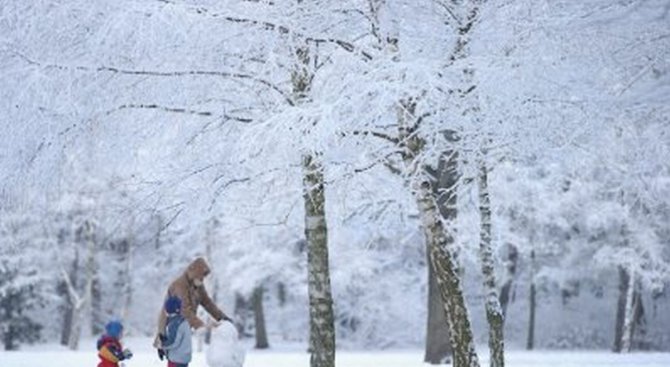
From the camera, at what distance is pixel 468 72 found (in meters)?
9.23

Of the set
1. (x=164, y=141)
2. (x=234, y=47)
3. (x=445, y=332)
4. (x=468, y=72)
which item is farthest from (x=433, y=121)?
(x=445, y=332)

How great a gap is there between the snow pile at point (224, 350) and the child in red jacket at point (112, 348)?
0.94m

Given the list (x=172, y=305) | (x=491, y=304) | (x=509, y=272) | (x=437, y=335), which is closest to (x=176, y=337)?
(x=172, y=305)

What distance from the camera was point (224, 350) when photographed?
30.8ft

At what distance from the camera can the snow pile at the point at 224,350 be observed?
9383 millimetres

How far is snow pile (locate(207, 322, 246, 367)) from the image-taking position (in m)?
9.38

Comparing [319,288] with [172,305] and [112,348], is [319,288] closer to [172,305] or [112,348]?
[172,305]

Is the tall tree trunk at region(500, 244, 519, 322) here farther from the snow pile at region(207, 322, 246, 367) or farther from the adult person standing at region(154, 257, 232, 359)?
the snow pile at region(207, 322, 246, 367)

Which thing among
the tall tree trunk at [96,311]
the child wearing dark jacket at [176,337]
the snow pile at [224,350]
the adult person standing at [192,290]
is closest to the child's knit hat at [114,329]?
the child wearing dark jacket at [176,337]

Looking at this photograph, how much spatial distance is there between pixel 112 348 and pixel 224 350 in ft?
4.19

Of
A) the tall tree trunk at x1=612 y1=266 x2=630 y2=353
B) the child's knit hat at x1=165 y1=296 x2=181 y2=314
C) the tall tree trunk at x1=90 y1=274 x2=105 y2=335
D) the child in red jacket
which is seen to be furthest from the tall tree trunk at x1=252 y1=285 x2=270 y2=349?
the child's knit hat at x1=165 y1=296 x2=181 y2=314

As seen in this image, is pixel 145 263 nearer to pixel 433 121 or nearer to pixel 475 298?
pixel 475 298

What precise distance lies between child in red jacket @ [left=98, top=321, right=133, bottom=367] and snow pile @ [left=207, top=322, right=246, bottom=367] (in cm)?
94

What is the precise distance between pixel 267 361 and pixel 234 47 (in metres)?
12.1
